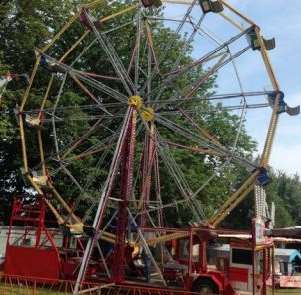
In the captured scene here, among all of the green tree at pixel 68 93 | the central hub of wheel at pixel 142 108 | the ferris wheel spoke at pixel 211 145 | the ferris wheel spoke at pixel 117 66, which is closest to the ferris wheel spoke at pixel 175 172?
the central hub of wheel at pixel 142 108

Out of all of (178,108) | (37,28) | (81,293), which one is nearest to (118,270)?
(81,293)

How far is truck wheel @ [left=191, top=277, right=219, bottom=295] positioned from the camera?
18.8m

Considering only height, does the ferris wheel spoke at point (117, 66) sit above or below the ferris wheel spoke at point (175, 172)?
above

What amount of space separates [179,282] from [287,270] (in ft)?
78.8

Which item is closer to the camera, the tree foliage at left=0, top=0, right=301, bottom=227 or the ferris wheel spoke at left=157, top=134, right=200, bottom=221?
the ferris wheel spoke at left=157, top=134, right=200, bottom=221

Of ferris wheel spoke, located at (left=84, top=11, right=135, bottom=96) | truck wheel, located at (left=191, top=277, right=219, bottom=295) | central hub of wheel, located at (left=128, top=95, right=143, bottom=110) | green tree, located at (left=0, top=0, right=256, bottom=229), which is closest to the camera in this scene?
truck wheel, located at (left=191, top=277, right=219, bottom=295)

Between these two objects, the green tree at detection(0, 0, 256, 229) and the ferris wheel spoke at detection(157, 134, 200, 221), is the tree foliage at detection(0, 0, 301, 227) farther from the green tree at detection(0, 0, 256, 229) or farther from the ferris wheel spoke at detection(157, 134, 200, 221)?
the ferris wheel spoke at detection(157, 134, 200, 221)

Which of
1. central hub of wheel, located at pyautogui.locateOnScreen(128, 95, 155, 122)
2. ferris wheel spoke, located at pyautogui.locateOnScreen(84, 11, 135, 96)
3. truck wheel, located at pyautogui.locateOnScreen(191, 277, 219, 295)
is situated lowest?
truck wheel, located at pyautogui.locateOnScreen(191, 277, 219, 295)

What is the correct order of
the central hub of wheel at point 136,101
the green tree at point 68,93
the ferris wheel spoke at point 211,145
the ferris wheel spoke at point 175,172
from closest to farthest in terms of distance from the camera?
the ferris wheel spoke at point 211,145 < the central hub of wheel at point 136,101 < the ferris wheel spoke at point 175,172 < the green tree at point 68,93

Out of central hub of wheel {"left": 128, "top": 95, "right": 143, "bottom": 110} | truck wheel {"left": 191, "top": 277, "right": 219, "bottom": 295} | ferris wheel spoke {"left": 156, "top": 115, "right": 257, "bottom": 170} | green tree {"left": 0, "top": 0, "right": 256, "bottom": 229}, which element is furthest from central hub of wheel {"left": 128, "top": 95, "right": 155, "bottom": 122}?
green tree {"left": 0, "top": 0, "right": 256, "bottom": 229}

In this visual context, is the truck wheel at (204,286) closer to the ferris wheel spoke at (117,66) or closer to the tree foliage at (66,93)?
the ferris wheel spoke at (117,66)

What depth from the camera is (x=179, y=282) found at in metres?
19.7

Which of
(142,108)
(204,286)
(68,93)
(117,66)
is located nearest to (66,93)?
(68,93)

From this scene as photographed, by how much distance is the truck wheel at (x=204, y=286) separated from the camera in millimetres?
18812
